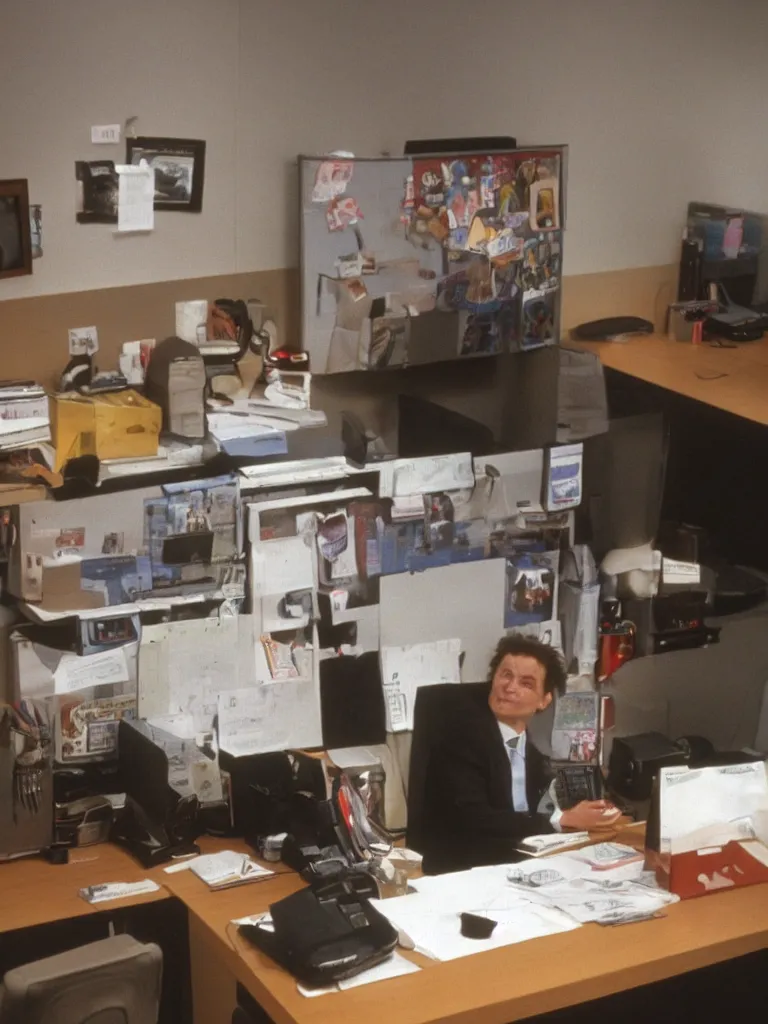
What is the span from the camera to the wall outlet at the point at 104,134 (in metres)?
4.03

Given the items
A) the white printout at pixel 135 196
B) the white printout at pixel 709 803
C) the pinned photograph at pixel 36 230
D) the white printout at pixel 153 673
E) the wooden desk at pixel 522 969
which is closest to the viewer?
the wooden desk at pixel 522 969

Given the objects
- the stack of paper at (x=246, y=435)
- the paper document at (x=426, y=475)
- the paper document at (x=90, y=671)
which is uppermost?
the stack of paper at (x=246, y=435)

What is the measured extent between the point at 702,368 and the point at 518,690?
1281mm

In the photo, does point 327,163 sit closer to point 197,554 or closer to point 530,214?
point 530,214

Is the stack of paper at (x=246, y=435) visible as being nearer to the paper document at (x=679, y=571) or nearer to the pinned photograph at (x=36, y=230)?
the pinned photograph at (x=36, y=230)

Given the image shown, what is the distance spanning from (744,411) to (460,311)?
97cm

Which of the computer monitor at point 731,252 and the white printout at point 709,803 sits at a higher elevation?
the computer monitor at point 731,252

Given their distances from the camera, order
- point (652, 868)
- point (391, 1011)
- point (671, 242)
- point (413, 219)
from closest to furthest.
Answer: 1. point (391, 1011)
2. point (652, 868)
3. point (413, 219)
4. point (671, 242)

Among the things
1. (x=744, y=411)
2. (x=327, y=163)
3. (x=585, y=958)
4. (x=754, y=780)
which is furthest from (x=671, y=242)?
(x=585, y=958)

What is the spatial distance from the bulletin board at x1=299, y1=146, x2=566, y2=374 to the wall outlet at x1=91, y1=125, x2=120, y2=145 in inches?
21.9

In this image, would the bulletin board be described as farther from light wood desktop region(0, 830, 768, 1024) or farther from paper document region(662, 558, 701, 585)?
light wood desktop region(0, 830, 768, 1024)

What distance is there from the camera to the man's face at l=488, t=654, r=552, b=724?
4164 mm

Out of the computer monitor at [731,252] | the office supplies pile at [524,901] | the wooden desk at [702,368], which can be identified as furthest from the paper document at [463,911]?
the computer monitor at [731,252]

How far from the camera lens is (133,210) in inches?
163
